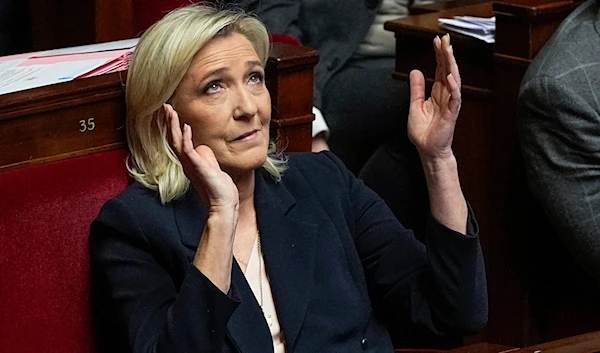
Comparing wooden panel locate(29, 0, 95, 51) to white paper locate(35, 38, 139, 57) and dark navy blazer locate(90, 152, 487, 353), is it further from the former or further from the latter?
dark navy blazer locate(90, 152, 487, 353)

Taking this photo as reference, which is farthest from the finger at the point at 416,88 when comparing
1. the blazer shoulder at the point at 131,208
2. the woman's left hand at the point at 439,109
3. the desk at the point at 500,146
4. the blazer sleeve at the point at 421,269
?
the desk at the point at 500,146

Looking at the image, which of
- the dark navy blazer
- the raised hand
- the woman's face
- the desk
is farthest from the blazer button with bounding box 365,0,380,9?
the raised hand

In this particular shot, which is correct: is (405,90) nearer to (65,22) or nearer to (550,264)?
A: (550,264)

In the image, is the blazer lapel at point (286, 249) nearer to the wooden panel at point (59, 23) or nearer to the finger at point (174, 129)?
the finger at point (174, 129)

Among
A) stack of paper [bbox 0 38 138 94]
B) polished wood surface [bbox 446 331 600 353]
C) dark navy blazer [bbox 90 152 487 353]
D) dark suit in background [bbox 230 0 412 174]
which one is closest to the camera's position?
polished wood surface [bbox 446 331 600 353]

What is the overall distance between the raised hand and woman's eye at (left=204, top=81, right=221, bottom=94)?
0.17 metres

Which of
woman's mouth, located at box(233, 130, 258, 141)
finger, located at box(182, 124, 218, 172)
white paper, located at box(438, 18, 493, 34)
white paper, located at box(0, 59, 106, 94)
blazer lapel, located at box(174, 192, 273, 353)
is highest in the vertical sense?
finger, located at box(182, 124, 218, 172)

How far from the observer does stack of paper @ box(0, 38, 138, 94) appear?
6.01 ft

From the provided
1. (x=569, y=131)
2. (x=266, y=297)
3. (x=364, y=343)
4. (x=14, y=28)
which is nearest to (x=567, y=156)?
(x=569, y=131)

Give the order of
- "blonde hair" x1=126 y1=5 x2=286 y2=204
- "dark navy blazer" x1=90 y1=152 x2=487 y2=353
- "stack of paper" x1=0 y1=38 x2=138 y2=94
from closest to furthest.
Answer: "dark navy blazer" x1=90 y1=152 x2=487 y2=353
"blonde hair" x1=126 y1=5 x2=286 y2=204
"stack of paper" x1=0 y1=38 x2=138 y2=94

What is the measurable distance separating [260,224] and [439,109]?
1.05 feet

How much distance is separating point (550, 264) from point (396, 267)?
0.69m

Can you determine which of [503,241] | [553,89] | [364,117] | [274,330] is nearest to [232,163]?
[274,330]

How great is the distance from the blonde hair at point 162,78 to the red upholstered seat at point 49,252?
81mm
